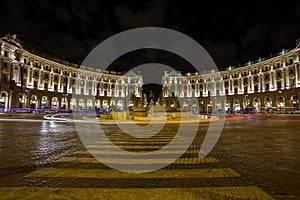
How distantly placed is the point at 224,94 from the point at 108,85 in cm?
5238

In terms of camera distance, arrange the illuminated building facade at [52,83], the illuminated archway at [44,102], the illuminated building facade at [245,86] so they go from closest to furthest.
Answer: the illuminated building facade at [52,83] < the illuminated building facade at [245,86] < the illuminated archway at [44,102]

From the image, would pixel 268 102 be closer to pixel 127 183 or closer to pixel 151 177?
pixel 151 177

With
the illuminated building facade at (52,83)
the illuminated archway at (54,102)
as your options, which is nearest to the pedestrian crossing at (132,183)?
the illuminated building facade at (52,83)

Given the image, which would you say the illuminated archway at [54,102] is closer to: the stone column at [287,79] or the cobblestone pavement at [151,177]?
the cobblestone pavement at [151,177]

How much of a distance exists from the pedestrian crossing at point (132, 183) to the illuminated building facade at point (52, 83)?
27.1 meters

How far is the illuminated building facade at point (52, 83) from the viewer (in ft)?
143

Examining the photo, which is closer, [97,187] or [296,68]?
[97,187]

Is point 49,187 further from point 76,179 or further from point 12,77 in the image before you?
point 12,77

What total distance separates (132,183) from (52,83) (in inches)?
2588

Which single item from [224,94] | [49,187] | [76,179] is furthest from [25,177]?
[224,94]

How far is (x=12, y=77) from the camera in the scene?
4494 cm

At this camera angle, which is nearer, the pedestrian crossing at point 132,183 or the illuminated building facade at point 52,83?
the pedestrian crossing at point 132,183

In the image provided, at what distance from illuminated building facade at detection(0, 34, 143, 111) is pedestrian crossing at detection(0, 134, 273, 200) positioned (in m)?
27.1

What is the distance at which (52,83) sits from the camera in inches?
2352
